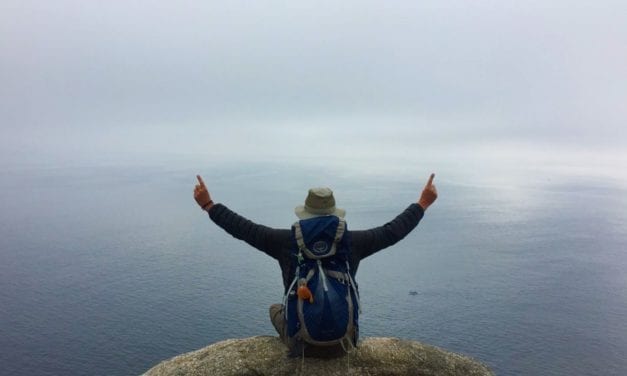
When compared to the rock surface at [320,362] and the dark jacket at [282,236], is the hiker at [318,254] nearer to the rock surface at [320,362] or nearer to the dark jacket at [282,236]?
the dark jacket at [282,236]

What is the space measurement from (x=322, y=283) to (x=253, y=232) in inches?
64.2

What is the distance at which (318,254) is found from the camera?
8219 millimetres

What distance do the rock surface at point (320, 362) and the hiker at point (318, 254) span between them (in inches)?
55.4

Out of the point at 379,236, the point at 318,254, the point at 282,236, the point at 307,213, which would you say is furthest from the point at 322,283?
the point at 379,236

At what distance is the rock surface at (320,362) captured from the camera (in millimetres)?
10242

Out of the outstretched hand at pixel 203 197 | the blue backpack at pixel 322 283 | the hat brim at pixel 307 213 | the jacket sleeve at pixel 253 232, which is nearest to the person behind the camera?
the blue backpack at pixel 322 283

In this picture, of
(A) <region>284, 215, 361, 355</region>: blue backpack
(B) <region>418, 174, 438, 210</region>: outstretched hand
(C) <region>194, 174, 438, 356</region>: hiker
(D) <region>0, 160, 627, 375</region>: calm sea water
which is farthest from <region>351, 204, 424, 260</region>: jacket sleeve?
(D) <region>0, 160, 627, 375</region>: calm sea water

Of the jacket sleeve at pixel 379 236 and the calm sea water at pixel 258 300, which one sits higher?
the jacket sleeve at pixel 379 236

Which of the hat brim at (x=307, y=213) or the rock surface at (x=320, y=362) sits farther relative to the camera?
the rock surface at (x=320, y=362)

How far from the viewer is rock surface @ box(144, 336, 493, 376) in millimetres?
10242

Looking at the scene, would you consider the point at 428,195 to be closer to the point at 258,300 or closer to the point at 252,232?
the point at 252,232

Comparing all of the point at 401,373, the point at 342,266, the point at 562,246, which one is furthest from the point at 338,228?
the point at 562,246

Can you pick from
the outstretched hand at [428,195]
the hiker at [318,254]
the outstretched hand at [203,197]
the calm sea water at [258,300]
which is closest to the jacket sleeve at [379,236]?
the hiker at [318,254]

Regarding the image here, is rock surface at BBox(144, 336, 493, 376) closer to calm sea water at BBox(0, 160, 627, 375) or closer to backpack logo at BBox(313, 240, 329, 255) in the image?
backpack logo at BBox(313, 240, 329, 255)
